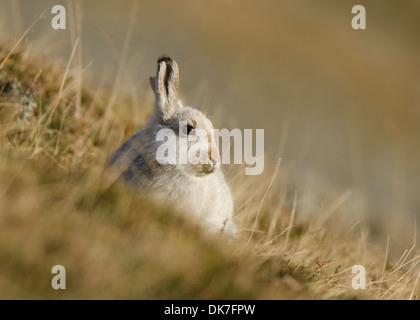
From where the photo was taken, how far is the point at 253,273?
5.11 m

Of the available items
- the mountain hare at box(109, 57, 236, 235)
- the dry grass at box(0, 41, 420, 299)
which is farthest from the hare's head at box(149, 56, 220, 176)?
the dry grass at box(0, 41, 420, 299)

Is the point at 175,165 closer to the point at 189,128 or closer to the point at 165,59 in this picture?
the point at 189,128

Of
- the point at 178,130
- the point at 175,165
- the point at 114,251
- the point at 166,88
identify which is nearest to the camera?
the point at 114,251

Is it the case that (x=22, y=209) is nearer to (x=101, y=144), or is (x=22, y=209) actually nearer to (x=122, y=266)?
(x=122, y=266)

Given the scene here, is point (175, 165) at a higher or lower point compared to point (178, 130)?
lower

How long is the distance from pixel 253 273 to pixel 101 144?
5.80 m

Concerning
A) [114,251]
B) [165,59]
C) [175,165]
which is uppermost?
[165,59]

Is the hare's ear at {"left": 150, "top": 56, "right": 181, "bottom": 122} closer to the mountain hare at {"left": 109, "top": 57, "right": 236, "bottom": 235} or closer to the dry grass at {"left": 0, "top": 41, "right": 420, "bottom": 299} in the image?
the mountain hare at {"left": 109, "top": 57, "right": 236, "bottom": 235}

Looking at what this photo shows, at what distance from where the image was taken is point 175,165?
7449 millimetres

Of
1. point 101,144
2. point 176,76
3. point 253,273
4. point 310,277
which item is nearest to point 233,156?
point 101,144

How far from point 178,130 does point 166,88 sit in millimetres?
757

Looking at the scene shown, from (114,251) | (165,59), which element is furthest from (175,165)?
(114,251)

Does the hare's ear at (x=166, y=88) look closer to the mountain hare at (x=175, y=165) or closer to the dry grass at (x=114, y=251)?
the mountain hare at (x=175, y=165)

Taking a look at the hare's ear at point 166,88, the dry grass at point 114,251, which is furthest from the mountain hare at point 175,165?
the dry grass at point 114,251
